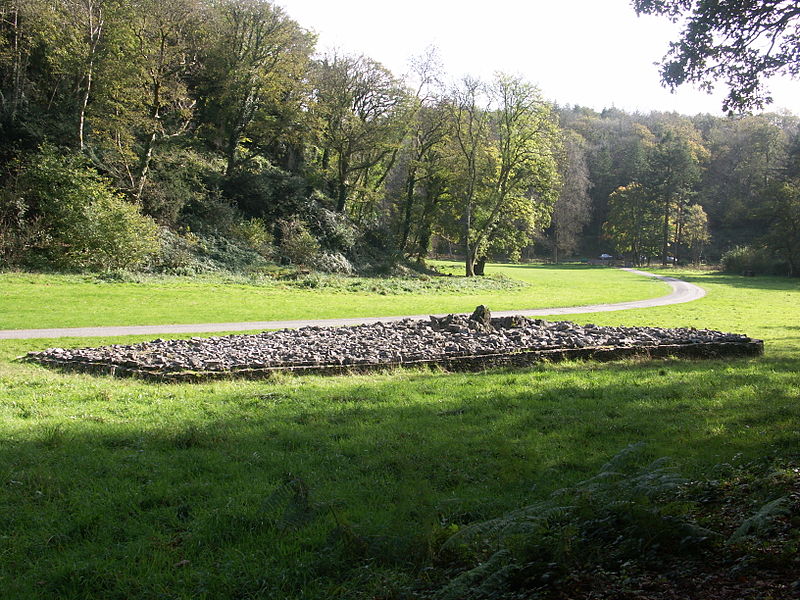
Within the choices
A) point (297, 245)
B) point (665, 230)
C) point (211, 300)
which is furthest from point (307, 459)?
point (665, 230)

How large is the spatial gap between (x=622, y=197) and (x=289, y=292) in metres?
63.3

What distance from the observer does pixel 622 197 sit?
7675 cm

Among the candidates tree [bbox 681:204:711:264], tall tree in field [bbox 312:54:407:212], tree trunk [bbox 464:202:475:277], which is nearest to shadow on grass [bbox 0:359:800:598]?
tall tree in field [bbox 312:54:407:212]

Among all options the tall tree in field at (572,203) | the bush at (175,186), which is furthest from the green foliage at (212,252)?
the tall tree in field at (572,203)

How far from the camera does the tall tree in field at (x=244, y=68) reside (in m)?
34.4

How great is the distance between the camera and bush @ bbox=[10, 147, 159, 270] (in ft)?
78.7

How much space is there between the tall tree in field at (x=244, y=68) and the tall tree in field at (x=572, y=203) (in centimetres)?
5036

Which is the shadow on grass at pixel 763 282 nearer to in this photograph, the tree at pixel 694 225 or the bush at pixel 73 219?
the tree at pixel 694 225

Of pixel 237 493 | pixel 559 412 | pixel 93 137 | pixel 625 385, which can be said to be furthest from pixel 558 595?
pixel 93 137

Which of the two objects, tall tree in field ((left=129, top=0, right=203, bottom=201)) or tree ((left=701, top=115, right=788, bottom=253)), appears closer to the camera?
tall tree in field ((left=129, top=0, right=203, bottom=201))

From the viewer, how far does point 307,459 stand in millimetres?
5633

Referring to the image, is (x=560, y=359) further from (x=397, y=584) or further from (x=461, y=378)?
(x=397, y=584)

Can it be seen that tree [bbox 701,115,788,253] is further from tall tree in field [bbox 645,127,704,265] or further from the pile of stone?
the pile of stone

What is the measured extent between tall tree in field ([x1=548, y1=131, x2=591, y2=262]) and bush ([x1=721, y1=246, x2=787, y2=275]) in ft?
82.0
